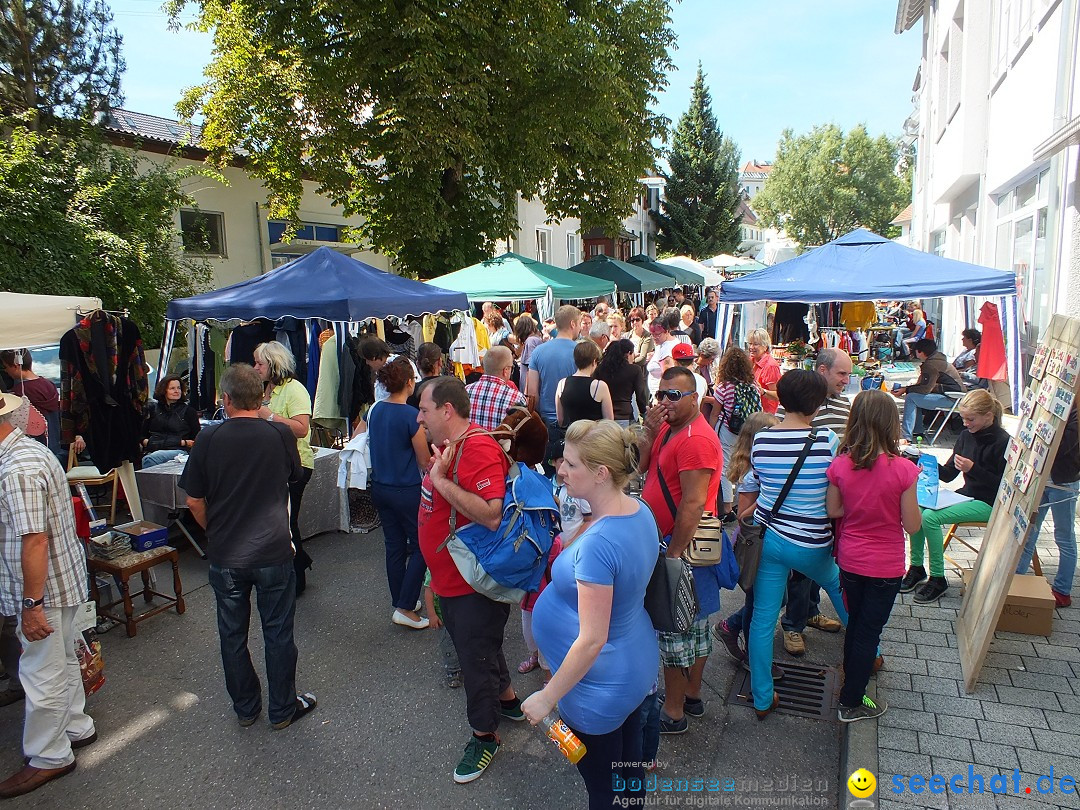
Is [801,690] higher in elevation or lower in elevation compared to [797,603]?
lower

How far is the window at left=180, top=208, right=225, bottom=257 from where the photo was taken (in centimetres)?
1443

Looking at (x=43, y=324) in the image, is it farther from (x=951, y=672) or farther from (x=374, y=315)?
(x=951, y=672)

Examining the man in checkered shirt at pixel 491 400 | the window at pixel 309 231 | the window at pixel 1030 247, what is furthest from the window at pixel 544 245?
the man in checkered shirt at pixel 491 400

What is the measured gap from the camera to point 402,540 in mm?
4527

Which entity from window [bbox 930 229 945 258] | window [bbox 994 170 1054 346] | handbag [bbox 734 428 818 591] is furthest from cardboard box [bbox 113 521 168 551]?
window [bbox 930 229 945 258]

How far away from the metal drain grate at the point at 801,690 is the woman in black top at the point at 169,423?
17.9 feet

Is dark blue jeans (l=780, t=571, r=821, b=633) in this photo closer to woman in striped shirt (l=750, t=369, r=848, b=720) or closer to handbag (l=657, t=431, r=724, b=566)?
woman in striped shirt (l=750, t=369, r=848, b=720)

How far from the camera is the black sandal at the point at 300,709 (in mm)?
3582

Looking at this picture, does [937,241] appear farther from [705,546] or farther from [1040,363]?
[705,546]

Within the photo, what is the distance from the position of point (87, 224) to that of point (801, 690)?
11.3 meters

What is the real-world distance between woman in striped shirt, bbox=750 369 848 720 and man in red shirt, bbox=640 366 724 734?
0.83 feet

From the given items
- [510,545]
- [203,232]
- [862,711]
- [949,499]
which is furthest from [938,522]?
[203,232]

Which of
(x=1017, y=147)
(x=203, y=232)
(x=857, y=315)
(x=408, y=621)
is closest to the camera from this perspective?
(x=408, y=621)

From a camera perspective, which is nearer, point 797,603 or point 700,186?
point 797,603
